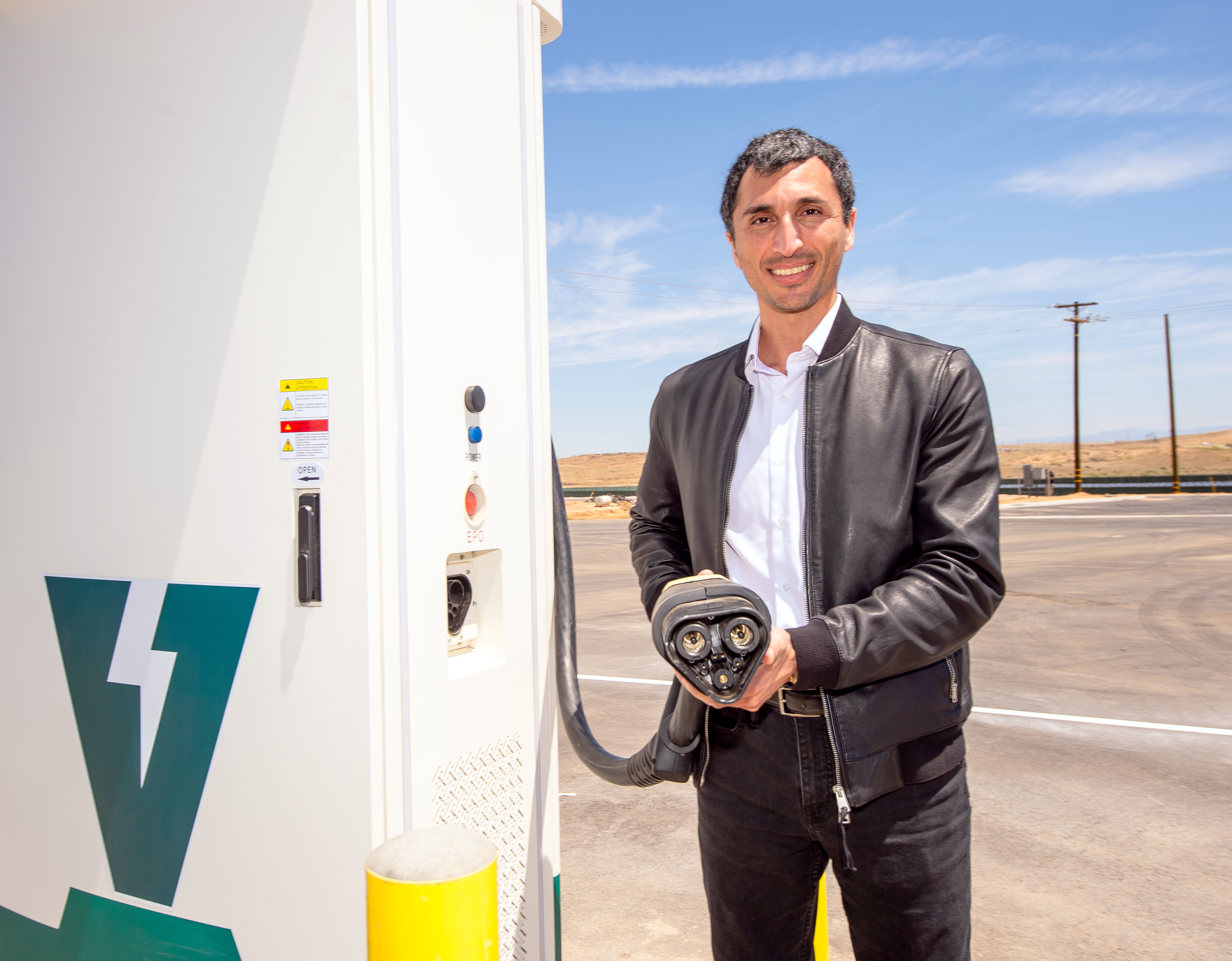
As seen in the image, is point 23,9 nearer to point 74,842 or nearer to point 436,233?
point 436,233

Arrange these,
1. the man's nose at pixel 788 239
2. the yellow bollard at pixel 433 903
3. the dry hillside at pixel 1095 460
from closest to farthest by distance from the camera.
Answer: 1. the yellow bollard at pixel 433 903
2. the man's nose at pixel 788 239
3. the dry hillside at pixel 1095 460

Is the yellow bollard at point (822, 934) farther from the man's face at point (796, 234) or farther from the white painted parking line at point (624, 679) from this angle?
the white painted parking line at point (624, 679)

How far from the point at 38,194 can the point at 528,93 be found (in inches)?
54.0

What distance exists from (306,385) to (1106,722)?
5.92m

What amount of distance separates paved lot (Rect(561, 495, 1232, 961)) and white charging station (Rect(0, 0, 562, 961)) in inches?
63.5

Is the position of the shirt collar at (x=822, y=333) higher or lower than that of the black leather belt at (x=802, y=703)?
higher

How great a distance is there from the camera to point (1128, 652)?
7766mm

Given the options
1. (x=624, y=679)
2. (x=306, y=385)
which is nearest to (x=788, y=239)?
(x=306, y=385)

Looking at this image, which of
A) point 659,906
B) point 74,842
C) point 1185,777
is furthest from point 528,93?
point 1185,777

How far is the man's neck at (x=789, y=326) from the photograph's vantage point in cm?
203

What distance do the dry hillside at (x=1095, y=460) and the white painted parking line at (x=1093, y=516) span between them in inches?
1310

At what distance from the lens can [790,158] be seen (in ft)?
6.46

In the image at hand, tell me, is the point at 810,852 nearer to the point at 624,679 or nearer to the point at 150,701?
the point at 150,701

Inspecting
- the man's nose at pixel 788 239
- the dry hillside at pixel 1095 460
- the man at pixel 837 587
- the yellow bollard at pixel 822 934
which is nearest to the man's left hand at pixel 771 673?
the man at pixel 837 587
